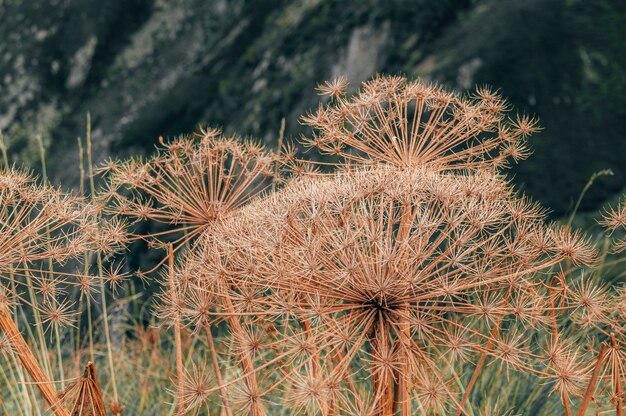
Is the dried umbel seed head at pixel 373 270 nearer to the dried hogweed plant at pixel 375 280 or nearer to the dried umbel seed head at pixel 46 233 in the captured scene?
the dried hogweed plant at pixel 375 280

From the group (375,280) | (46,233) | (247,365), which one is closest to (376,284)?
(375,280)

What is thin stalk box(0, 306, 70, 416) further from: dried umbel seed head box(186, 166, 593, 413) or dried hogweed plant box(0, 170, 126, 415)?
dried umbel seed head box(186, 166, 593, 413)

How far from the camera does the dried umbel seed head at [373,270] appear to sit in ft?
6.25

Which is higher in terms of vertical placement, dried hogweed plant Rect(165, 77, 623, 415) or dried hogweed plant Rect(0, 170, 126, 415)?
dried hogweed plant Rect(0, 170, 126, 415)

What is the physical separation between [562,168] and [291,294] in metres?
4.04

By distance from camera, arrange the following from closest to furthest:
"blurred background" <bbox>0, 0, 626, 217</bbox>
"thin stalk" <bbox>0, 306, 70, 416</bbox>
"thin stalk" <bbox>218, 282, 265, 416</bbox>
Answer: "thin stalk" <bbox>0, 306, 70, 416</bbox>
"thin stalk" <bbox>218, 282, 265, 416</bbox>
"blurred background" <bbox>0, 0, 626, 217</bbox>

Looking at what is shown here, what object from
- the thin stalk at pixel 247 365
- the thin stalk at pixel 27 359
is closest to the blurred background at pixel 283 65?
the thin stalk at pixel 247 365

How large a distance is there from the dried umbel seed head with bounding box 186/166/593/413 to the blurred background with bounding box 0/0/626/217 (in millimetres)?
3484

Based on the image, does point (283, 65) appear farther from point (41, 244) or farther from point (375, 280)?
point (375, 280)

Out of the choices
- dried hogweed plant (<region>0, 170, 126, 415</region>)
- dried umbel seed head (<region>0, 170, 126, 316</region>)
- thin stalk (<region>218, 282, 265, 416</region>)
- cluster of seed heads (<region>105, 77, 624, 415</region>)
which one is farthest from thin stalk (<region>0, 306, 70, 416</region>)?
thin stalk (<region>218, 282, 265, 416</region>)

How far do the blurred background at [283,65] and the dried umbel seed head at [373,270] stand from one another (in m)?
3.48

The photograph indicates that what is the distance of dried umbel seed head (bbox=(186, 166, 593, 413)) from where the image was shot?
191 centimetres

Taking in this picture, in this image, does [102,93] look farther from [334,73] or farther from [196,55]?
[334,73]

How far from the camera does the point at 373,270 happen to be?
1.92 m
